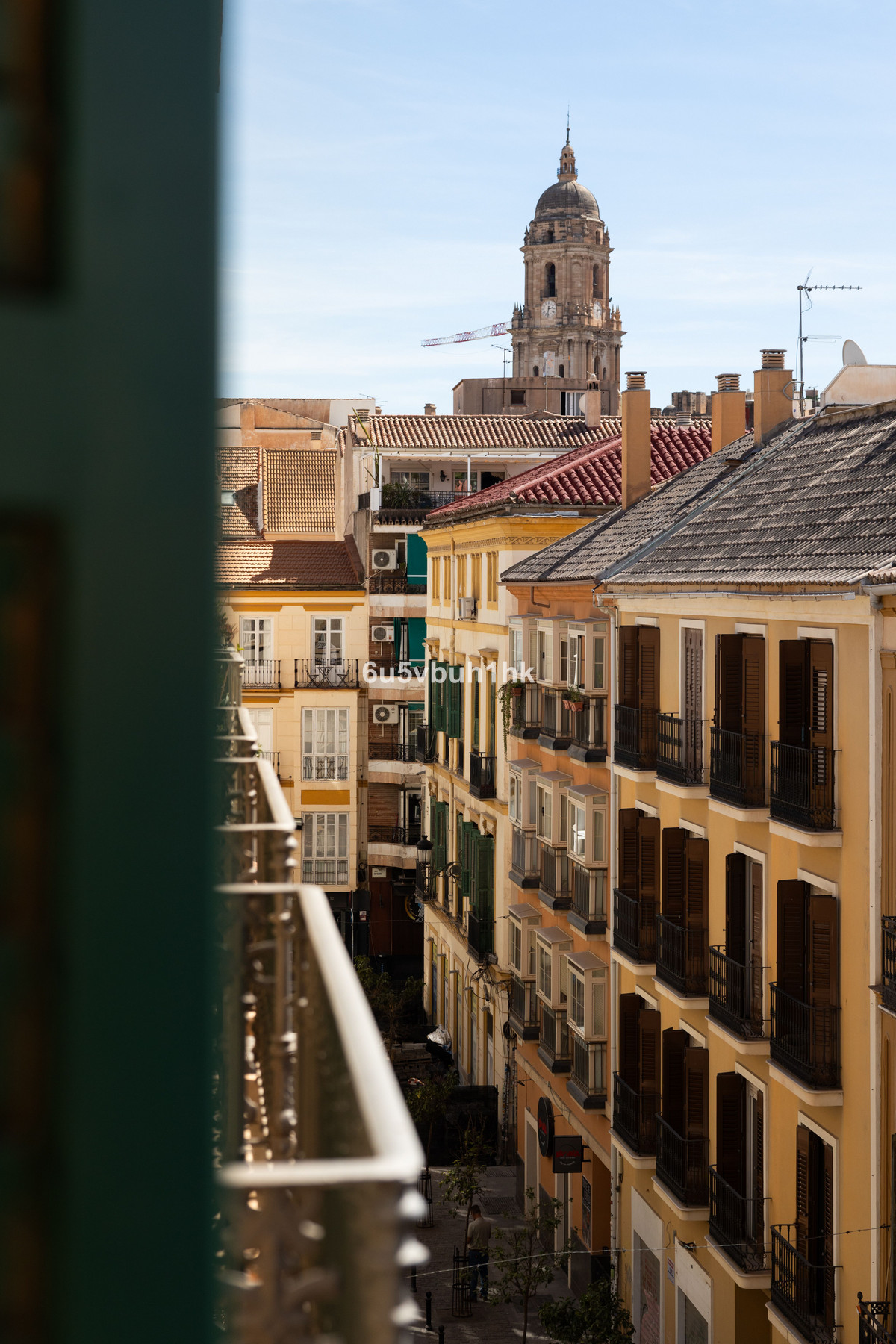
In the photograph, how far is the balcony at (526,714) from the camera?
29781 mm

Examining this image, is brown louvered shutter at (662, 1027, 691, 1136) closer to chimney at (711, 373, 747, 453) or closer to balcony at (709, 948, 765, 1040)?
balcony at (709, 948, 765, 1040)

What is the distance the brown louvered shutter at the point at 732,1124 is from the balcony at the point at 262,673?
93.1ft

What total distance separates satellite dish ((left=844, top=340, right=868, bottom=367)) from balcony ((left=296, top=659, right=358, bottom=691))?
77.8 feet

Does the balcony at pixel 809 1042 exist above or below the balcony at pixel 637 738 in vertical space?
below

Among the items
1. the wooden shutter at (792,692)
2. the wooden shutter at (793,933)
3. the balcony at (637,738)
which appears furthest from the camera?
the balcony at (637,738)

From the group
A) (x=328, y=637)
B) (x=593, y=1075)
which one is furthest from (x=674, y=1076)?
(x=328, y=637)

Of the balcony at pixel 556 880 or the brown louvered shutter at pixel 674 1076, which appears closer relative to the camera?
the brown louvered shutter at pixel 674 1076

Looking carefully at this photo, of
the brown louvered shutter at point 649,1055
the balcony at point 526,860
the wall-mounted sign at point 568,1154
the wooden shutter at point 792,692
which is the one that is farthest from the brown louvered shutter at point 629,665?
the wall-mounted sign at point 568,1154

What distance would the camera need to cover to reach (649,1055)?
2159 centimetres

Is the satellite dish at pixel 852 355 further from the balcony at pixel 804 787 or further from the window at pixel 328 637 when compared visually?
the window at pixel 328 637

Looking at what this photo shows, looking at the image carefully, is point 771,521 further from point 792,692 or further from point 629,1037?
point 629,1037

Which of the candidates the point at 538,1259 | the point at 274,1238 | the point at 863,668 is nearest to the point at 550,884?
the point at 538,1259

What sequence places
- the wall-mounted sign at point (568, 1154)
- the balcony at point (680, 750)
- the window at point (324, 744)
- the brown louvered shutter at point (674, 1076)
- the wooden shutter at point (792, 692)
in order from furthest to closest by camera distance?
1. the window at point (324, 744)
2. the wall-mounted sign at point (568, 1154)
3. the balcony at point (680, 750)
4. the brown louvered shutter at point (674, 1076)
5. the wooden shutter at point (792, 692)

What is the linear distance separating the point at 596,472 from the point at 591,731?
Answer: 10.1m
